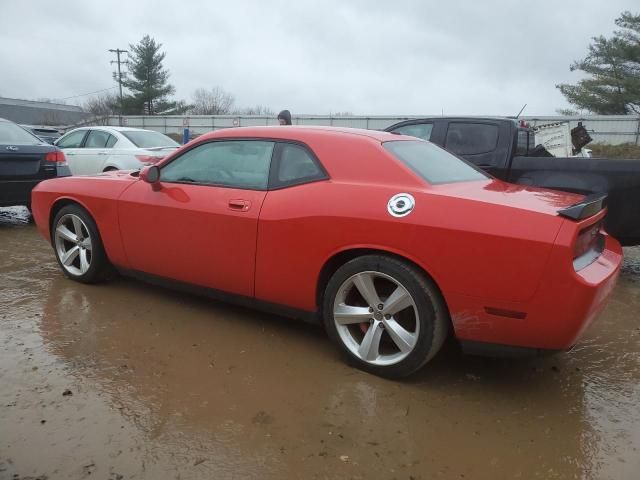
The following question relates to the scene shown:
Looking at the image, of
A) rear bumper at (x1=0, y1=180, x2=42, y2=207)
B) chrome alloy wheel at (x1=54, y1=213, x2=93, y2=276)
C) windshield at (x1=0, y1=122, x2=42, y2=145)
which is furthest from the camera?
windshield at (x1=0, y1=122, x2=42, y2=145)

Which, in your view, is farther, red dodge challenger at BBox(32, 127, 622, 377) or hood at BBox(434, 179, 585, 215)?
hood at BBox(434, 179, 585, 215)

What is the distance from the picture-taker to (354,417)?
2564mm

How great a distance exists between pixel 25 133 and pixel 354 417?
267 inches

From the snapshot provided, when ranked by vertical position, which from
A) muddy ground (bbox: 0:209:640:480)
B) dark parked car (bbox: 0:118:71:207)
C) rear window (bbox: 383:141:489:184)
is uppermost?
rear window (bbox: 383:141:489:184)

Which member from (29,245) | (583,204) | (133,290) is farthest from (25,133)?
(583,204)

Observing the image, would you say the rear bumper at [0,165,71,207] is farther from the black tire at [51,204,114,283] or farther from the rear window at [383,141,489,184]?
the rear window at [383,141,489,184]

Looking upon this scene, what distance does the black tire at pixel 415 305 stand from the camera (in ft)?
8.95

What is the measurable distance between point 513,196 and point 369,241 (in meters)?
0.86

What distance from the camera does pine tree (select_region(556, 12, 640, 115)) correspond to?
24453 millimetres

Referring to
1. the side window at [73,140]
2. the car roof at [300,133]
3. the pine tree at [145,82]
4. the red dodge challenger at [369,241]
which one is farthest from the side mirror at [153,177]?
the pine tree at [145,82]

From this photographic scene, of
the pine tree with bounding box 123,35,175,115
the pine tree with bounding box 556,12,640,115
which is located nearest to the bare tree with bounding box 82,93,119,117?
the pine tree with bounding box 123,35,175,115

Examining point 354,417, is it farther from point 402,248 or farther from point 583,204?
point 583,204

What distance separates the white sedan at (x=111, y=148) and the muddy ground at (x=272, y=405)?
4922 millimetres

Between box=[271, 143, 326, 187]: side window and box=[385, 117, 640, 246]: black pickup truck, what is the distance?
2391 millimetres
